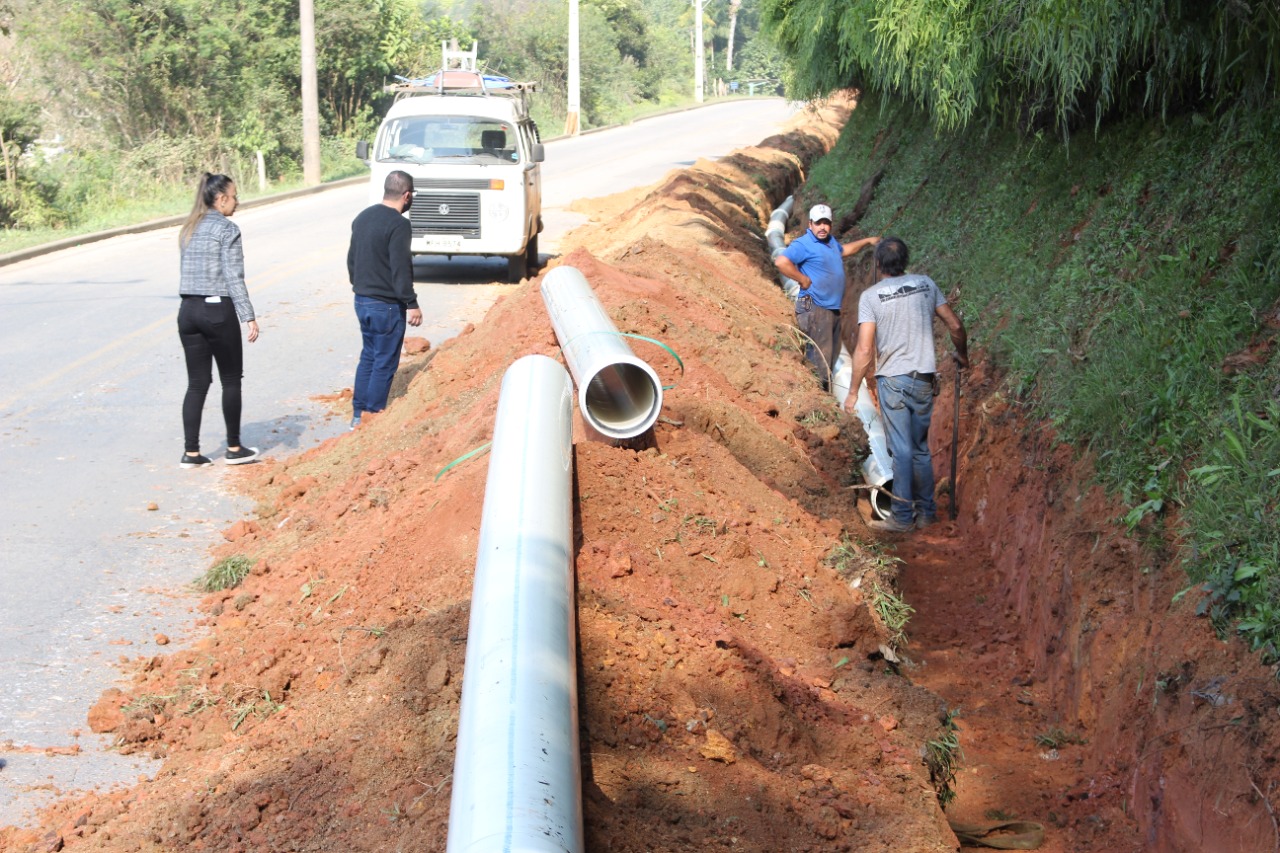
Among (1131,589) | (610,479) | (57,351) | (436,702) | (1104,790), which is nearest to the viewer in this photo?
(436,702)

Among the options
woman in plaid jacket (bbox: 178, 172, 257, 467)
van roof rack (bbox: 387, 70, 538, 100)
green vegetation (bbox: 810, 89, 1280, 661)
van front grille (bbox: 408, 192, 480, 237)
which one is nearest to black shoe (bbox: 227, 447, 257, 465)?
woman in plaid jacket (bbox: 178, 172, 257, 467)

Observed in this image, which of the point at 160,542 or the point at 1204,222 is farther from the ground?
the point at 1204,222

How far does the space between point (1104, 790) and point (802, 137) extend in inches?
1192

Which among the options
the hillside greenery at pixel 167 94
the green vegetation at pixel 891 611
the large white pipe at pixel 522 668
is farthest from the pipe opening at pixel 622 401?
the hillside greenery at pixel 167 94

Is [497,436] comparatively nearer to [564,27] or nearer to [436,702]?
[436,702]

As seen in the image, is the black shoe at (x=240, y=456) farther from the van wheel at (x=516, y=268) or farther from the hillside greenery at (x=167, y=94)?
the hillside greenery at (x=167, y=94)

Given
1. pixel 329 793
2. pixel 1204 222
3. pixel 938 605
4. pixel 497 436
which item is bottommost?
pixel 938 605

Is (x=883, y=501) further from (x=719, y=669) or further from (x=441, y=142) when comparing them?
(x=441, y=142)

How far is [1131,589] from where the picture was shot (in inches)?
227

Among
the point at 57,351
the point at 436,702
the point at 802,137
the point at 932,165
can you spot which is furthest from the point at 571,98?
the point at 436,702

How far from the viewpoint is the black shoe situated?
8.88 meters

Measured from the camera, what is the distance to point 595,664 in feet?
16.1

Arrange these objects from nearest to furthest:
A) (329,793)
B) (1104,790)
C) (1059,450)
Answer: (329,793) < (1104,790) < (1059,450)

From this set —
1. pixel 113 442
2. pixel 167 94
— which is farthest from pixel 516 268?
pixel 167 94
